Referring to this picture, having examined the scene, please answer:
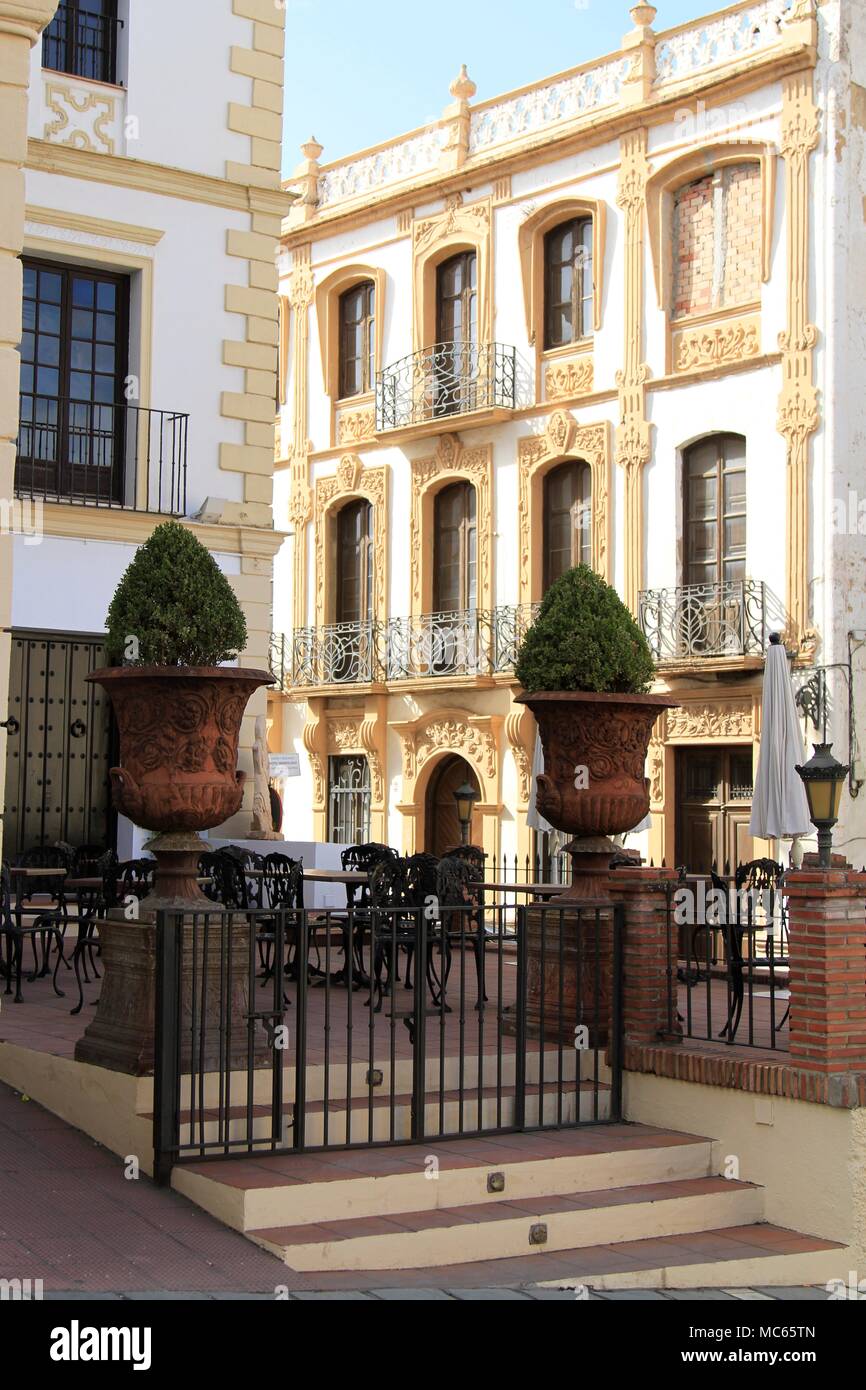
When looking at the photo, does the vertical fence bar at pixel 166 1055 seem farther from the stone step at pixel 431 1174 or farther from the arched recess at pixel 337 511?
the arched recess at pixel 337 511

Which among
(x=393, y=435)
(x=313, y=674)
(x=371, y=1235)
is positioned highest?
(x=393, y=435)

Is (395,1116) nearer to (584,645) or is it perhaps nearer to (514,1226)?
(514,1226)

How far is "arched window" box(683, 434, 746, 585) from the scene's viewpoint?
2280cm

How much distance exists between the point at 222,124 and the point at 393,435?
11890 millimetres

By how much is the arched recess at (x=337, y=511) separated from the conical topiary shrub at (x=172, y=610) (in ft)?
63.3

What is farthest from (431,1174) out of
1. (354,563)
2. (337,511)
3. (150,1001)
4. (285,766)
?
(337,511)

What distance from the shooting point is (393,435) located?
90.3ft

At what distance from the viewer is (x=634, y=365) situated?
24.1 m

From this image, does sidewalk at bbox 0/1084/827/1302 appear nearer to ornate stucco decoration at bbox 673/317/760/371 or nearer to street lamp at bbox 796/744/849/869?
street lamp at bbox 796/744/849/869

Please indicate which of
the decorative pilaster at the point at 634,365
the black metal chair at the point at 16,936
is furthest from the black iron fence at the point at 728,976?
the decorative pilaster at the point at 634,365

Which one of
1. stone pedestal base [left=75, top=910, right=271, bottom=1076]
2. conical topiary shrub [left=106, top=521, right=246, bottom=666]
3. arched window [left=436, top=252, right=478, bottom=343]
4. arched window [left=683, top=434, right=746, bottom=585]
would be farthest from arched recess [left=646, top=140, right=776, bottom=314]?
stone pedestal base [left=75, top=910, right=271, bottom=1076]
